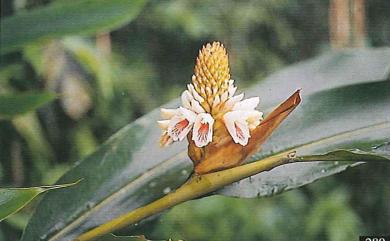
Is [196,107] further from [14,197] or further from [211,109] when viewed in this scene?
[14,197]

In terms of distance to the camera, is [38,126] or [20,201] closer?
[20,201]

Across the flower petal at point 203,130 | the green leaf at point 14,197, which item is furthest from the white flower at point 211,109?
the green leaf at point 14,197

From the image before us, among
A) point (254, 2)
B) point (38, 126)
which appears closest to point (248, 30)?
point (254, 2)

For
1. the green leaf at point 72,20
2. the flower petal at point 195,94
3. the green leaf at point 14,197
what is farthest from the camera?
the green leaf at point 72,20

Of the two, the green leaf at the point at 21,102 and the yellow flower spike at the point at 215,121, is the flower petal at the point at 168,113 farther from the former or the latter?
the green leaf at the point at 21,102

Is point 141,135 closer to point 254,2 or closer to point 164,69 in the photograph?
point 164,69

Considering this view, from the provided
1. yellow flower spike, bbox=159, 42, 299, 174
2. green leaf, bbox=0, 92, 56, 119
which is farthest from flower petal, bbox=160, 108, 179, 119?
green leaf, bbox=0, 92, 56, 119

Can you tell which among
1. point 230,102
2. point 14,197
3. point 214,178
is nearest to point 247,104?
point 230,102
